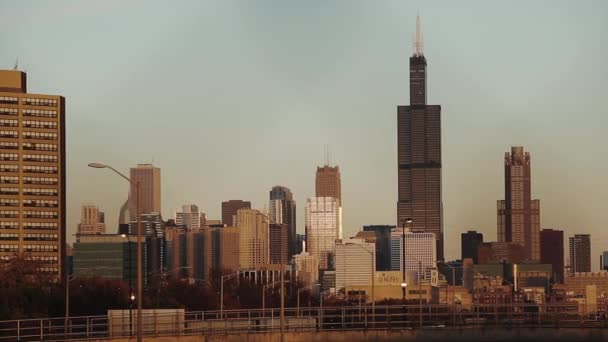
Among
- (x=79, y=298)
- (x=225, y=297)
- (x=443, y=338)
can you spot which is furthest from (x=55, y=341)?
(x=225, y=297)

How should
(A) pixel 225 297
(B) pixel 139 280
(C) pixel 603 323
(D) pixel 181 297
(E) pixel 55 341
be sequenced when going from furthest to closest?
(A) pixel 225 297, (D) pixel 181 297, (C) pixel 603 323, (E) pixel 55 341, (B) pixel 139 280

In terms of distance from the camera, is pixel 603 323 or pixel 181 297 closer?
pixel 603 323

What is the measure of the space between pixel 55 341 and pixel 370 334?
58.7ft

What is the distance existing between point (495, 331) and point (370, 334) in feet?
23.8

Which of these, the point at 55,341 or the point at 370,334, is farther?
the point at 370,334

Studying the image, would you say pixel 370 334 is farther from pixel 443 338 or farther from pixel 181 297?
pixel 181 297

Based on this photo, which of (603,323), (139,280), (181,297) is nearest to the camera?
(139,280)

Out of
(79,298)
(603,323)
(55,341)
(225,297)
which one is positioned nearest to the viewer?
(55,341)

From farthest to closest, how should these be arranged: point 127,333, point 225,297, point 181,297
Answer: point 225,297
point 181,297
point 127,333

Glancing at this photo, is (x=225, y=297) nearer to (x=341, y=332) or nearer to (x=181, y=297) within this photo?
(x=181, y=297)

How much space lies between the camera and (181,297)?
583 ft

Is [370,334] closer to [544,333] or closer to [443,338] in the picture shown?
[443,338]

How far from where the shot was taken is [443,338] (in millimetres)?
91062

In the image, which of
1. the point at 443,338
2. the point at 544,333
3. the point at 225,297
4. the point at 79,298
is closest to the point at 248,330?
the point at 443,338
